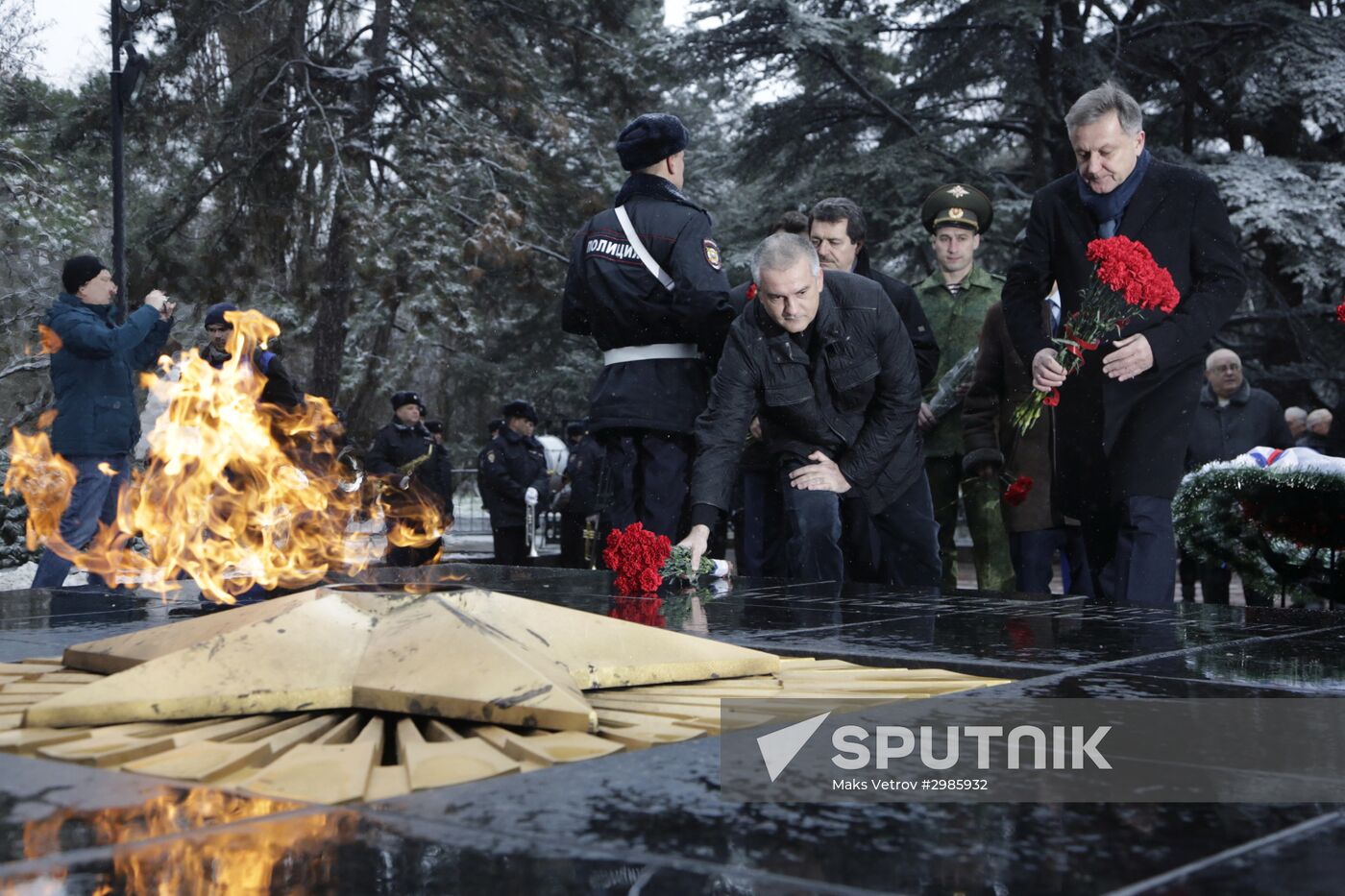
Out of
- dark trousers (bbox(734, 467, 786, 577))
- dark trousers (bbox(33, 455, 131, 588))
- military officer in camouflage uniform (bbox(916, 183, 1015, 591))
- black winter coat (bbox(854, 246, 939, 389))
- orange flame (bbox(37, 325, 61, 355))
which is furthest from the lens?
orange flame (bbox(37, 325, 61, 355))

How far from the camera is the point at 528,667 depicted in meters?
2.50

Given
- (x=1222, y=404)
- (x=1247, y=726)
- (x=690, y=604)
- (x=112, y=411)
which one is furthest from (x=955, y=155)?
(x=1247, y=726)

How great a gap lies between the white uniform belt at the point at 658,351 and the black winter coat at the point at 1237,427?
18.6 feet

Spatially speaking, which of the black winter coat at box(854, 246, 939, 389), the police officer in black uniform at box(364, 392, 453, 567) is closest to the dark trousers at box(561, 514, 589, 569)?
the police officer in black uniform at box(364, 392, 453, 567)

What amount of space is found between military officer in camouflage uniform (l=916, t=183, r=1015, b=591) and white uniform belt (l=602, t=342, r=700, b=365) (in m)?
1.40

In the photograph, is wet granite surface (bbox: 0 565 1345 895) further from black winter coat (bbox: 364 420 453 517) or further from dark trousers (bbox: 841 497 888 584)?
black winter coat (bbox: 364 420 453 517)

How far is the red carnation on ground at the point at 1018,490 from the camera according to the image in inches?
251

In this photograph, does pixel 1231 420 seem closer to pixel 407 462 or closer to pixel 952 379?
pixel 952 379

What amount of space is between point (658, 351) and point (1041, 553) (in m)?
1.96

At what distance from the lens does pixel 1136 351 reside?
498 cm

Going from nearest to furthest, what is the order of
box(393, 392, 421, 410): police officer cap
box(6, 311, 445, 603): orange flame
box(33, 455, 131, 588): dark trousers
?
1. box(6, 311, 445, 603): orange flame
2. box(33, 455, 131, 588): dark trousers
3. box(393, 392, 421, 410): police officer cap

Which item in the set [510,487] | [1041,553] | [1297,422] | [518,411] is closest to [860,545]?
[1041,553]

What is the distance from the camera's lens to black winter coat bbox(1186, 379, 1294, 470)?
1060 cm

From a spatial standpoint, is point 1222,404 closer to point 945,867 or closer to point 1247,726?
point 1247,726
